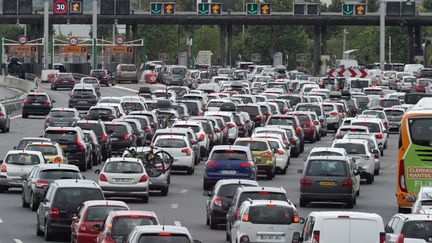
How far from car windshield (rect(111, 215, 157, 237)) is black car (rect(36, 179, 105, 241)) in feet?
17.8

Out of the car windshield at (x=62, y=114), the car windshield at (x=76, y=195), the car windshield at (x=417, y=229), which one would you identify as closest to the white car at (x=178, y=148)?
the car windshield at (x=62, y=114)

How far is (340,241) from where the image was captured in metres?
24.3

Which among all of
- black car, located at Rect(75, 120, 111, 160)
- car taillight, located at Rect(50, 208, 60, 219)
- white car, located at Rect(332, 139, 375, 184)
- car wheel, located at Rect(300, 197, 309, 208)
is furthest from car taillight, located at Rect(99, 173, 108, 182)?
black car, located at Rect(75, 120, 111, 160)

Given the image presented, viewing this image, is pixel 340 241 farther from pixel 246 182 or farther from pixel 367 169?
pixel 367 169

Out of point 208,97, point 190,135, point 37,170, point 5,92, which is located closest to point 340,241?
point 37,170

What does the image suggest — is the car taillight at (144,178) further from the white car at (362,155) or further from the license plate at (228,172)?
the white car at (362,155)

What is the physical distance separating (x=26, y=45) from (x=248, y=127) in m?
71.3

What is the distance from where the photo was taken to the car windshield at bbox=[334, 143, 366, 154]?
4922 cm

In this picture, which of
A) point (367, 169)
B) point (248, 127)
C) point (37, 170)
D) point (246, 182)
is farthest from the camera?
point (248, 127)

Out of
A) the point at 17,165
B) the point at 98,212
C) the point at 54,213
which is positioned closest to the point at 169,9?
the point at 17,165

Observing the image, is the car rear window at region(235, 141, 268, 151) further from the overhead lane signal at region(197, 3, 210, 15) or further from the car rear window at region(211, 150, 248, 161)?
the overhead lane signal at region(197, 3, 210, 15)

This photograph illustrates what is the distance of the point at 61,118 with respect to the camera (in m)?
62.9

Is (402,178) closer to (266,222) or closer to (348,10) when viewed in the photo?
(266,222)

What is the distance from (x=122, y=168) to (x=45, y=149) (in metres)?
6.84
